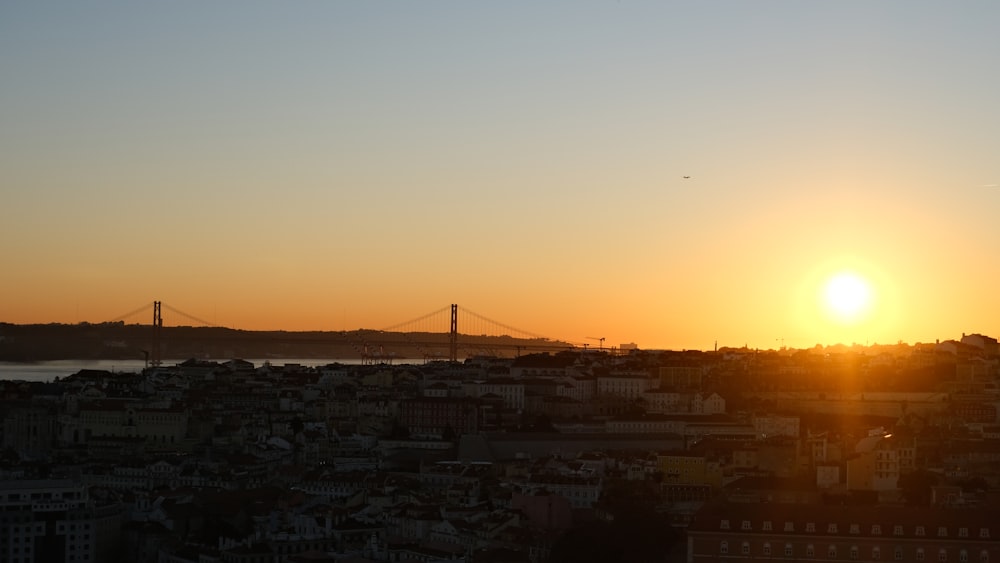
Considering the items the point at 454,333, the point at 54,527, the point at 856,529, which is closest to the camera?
the point at 856,529

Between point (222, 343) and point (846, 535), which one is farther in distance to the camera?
point (222, 343)

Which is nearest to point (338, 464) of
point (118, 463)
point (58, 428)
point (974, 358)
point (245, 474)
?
point (245, 474)

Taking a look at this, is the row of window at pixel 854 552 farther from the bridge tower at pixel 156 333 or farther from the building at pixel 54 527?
the bridge tower at pixel 156 333

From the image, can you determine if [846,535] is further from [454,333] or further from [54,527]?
[454,333]

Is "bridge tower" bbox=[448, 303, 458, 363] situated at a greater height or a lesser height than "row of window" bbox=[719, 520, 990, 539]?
greater

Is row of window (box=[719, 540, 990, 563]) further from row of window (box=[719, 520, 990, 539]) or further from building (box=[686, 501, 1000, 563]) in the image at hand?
row of window (box=[719, 520, 990, 539])

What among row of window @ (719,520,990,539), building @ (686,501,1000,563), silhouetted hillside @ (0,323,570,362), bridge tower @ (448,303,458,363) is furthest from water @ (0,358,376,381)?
row of window @ (719,520,990,539)

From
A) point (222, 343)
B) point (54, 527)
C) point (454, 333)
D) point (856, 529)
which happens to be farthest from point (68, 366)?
point (856, 529)

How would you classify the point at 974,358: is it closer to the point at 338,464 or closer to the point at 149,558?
the point at 338,464
